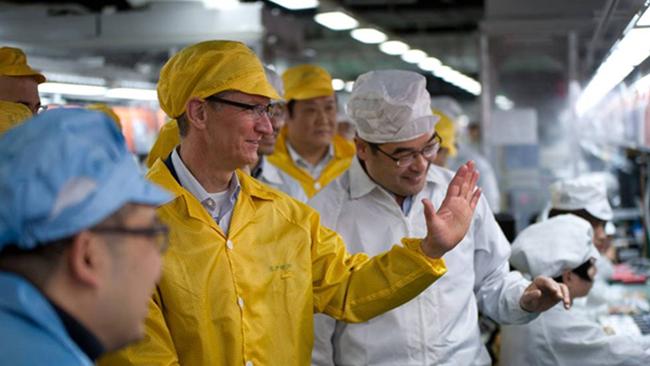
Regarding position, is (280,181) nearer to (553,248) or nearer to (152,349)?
(553,248)

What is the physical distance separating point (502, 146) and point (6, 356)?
6.84 metres

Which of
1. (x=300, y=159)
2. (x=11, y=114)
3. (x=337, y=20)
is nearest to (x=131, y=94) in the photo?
(x=337, y=20)

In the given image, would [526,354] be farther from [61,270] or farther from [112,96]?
[112,96]

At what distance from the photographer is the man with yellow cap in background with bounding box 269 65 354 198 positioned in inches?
199

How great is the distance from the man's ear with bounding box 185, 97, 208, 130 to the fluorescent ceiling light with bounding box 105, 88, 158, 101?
19.4 ft

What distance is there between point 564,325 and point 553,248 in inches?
11.2

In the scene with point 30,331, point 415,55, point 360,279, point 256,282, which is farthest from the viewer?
point 415,55

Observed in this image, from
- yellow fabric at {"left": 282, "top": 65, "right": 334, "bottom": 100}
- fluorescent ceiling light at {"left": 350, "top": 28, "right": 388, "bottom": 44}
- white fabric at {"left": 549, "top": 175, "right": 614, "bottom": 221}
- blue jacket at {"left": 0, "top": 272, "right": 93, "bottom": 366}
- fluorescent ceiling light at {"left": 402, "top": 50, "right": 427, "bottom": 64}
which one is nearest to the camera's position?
blue jacket at {"left": 0, "top": 272, "right": 93, "bottom": 366}

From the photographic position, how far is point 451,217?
2.57 metres

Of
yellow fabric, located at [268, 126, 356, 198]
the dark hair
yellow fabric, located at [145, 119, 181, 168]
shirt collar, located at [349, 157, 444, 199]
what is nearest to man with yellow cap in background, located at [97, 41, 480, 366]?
shirt collar, located at [349, 157, 444, 199]

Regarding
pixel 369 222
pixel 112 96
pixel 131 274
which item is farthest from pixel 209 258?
pixel 112 96

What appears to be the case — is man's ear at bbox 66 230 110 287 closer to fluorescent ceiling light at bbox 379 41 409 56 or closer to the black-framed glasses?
the black-framed glasses

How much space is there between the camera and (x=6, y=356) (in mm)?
1316

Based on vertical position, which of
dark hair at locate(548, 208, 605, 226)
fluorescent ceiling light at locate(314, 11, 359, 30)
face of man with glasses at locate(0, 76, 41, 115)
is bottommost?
dark hair at locate(548, 208, 605, 226)
